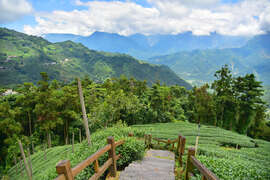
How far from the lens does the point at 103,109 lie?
18703 mm

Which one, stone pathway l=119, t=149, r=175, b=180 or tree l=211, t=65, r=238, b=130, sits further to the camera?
tree l=211, t=65, r=238, b=130

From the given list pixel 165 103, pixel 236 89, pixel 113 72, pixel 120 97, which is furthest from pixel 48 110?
pixel 113 72

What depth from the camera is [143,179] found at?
13.6 ft

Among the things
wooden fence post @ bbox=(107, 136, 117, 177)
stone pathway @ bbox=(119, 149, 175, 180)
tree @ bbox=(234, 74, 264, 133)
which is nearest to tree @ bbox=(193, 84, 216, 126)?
tree @ bbox=(234, 74, 264, 133)

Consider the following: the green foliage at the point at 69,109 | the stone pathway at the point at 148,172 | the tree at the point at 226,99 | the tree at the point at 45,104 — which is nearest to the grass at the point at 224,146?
the stone pathway at the point at 148,172

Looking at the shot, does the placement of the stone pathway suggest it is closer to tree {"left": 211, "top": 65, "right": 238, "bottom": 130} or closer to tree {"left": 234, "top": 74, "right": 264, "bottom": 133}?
tree {"left": 211, "top": 65, "right": 238, "bottom": 130}

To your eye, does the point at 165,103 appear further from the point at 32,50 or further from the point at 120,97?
the point at 32,50

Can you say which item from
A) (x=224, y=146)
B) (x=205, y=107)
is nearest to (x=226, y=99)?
(x=205, y=107)

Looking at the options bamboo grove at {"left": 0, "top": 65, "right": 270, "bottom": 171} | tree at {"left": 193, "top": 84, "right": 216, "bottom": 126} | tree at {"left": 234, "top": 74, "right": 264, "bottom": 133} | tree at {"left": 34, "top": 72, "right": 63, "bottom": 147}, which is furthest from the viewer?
tree at {"left": 193, "top": 84, "right": 216, "bottom": 126}

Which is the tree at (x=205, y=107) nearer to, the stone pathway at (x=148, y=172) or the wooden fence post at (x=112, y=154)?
the stone pathway at (x=148, y=172)

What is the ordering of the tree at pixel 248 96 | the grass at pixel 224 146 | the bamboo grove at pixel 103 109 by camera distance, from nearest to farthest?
the grass at pixel 224 146
the bamboo grove at pixel 103 109
the tree at pixel 248 96

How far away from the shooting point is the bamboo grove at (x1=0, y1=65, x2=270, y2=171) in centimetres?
1970

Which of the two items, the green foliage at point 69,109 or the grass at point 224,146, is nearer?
the grass at point 224,146

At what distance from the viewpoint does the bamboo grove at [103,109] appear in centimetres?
1970
